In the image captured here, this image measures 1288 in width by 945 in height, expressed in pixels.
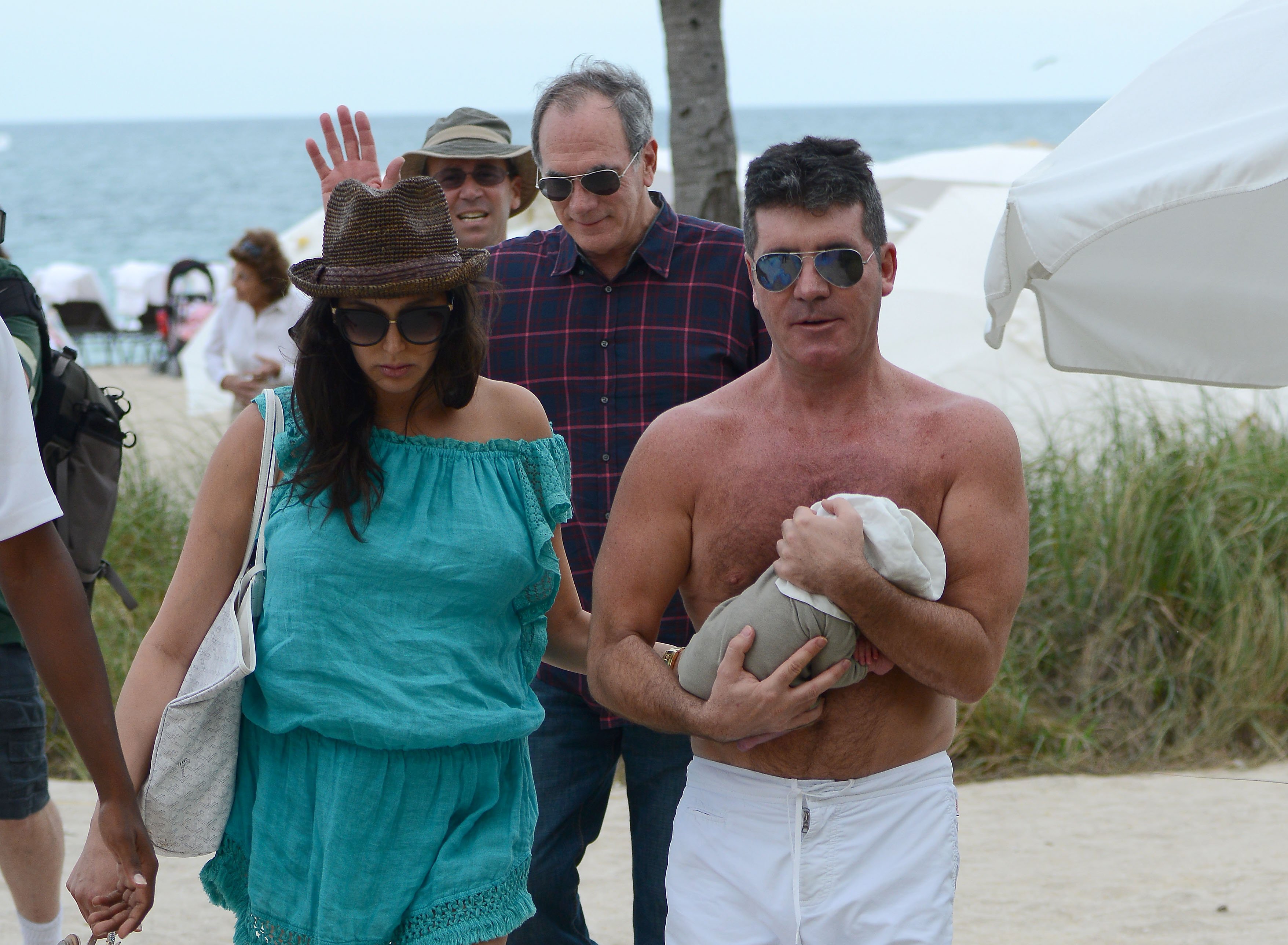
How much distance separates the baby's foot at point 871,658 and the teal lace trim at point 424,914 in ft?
2.55

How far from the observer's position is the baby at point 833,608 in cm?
230

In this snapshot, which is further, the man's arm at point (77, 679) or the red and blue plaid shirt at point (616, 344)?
the red and blue plaid shirt at point (616, 344)

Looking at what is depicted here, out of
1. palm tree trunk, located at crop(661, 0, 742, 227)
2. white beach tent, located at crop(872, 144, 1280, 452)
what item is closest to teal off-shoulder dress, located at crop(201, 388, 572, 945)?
palm tree trunk, located at crop(661, 0, 742, 227)

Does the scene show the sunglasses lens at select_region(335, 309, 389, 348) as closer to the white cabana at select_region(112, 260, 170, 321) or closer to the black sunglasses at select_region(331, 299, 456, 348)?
the black sunglasses at select_region(331, 299, 456, 348)

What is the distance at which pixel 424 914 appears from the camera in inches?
95.1

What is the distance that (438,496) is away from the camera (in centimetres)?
253

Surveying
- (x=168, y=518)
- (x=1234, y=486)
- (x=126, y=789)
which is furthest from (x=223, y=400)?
(x=126, y=789)

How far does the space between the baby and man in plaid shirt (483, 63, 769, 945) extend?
3.32 ft

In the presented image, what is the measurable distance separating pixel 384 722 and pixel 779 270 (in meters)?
1.07

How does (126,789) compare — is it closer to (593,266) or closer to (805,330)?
(805,330)

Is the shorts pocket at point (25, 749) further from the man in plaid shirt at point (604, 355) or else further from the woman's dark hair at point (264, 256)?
the woman's dark hair at point (264, 256)

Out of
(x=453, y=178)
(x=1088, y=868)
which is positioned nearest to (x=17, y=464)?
(x=453, y=178)

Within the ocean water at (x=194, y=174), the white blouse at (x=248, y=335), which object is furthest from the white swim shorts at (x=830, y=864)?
the white blouse at (x=248, y=335)

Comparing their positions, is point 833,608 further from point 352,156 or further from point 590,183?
point 352,156
